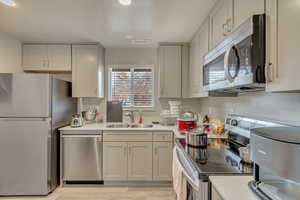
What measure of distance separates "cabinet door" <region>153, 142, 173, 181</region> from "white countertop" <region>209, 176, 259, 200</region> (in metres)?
1.74

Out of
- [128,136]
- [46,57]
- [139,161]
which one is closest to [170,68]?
[128,136]

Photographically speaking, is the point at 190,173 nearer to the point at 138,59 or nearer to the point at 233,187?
the point at 233,187

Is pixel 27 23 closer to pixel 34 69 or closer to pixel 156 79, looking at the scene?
pixel 34 69

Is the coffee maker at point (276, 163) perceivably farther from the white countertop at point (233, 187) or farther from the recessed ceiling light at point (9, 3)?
the recessed ceiling light at point (9, 3)

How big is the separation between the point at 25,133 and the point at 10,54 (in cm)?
131

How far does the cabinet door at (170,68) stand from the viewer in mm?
3113

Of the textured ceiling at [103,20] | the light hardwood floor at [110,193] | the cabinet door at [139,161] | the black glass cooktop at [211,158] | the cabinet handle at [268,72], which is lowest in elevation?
the light hardwood floor at [110,193]

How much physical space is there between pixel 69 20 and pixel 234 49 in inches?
76.8

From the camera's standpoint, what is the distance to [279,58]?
90 cm

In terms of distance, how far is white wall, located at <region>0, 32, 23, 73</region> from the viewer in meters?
2.67

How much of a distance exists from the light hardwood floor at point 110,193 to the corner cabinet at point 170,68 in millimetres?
1490

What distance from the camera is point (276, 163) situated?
682 millimetres

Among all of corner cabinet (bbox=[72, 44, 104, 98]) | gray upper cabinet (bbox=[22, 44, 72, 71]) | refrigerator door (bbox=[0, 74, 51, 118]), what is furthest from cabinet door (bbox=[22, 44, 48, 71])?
refrigerator door (bbox=[0, 74, 51, 118])

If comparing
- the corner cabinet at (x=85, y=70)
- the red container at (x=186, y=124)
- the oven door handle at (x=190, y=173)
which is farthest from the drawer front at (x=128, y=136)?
the oven door handle at (x=190, y=173)
